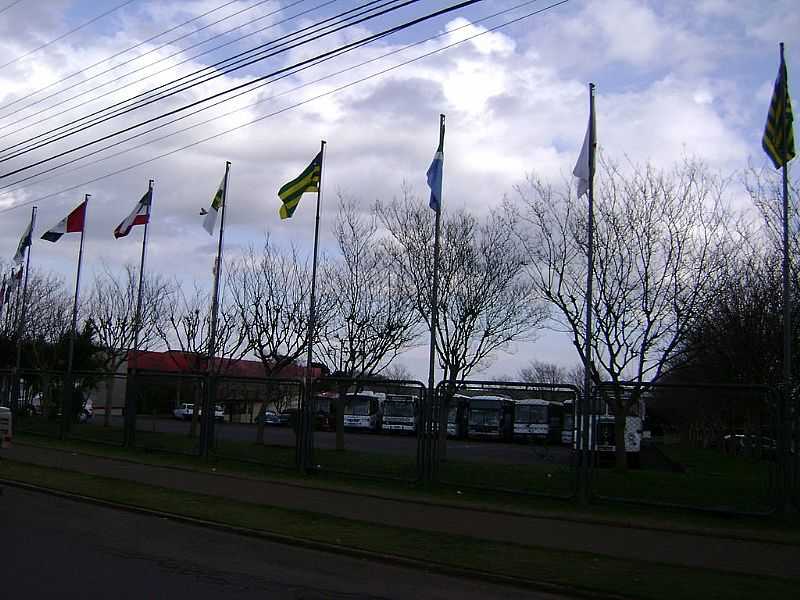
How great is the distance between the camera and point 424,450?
1811cm

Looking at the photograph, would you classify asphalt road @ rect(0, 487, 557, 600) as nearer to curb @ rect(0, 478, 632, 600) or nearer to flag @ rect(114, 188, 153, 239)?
curb @ rect(0, 478, 632, 600)

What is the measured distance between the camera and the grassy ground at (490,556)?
381 inches

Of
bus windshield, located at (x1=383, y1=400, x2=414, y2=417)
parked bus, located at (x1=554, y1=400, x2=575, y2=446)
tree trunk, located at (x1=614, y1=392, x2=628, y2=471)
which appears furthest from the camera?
bus windshield, located at (x1=383, y1=400, x2=414, y2=417)

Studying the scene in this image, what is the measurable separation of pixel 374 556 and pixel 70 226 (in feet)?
73.7

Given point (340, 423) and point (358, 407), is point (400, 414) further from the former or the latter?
point (358, 407)

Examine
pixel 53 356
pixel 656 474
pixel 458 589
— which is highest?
pixel 53 356

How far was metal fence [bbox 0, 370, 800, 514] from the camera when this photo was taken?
15.2 meters

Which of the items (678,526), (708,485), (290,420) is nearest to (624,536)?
(678,526)

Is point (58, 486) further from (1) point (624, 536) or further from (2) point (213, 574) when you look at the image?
(1) point (624, 536)

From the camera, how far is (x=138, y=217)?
29078 mm

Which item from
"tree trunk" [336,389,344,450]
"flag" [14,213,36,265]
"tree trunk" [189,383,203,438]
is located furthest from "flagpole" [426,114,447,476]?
"flag" [14,213,36,265]

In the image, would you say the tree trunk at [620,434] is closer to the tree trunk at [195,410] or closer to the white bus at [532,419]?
the white bus at [532,419]

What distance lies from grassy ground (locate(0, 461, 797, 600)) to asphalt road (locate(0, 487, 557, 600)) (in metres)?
0.60

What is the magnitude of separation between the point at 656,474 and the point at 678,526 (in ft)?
7.36
